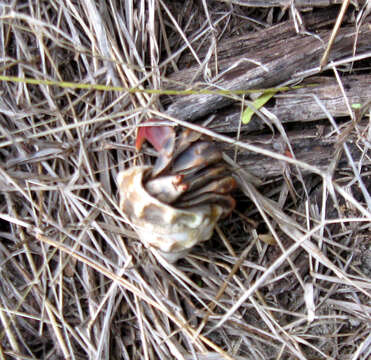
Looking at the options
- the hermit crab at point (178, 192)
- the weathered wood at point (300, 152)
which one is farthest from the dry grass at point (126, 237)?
the hermit crab at point (178, 192)

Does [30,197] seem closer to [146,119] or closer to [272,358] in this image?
[146,119]

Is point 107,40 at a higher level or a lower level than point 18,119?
higher

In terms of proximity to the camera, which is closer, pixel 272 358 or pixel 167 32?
pixel 272 358

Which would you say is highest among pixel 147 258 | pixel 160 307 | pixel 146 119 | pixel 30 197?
pixel 146 119

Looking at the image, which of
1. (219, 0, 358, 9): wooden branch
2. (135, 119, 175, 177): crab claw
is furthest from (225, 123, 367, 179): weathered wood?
(219, 0, 358, 9): wooden branch

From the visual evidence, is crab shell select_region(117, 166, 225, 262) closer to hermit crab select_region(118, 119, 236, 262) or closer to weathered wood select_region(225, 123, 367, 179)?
hermit crab select_region(118, 119, 236, 262)

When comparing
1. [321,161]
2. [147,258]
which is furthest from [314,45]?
[147,258]
